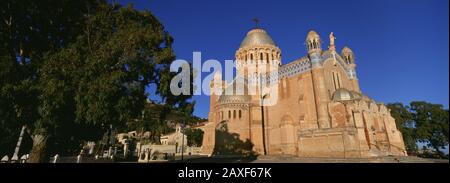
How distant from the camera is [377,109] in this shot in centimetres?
2923

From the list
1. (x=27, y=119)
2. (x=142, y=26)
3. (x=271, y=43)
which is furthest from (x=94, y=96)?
(x=271, y=43)

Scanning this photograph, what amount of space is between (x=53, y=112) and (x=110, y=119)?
2649 millimetres

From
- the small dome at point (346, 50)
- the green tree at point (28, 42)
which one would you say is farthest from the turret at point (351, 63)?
the green tree at point (28, 42)

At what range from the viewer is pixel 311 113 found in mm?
28469

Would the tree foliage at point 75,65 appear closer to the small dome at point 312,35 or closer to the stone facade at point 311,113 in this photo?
the stone facade at point 311,113

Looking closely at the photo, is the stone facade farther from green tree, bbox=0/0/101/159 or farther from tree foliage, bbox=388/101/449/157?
green tree, bbox=0/0/101/159

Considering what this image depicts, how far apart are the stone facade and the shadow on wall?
0.47m

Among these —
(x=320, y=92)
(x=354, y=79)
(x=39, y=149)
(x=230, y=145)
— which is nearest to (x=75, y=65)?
(x=39, y=149)

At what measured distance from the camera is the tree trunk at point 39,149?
521 inches

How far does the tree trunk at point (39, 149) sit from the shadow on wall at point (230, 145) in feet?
66.8

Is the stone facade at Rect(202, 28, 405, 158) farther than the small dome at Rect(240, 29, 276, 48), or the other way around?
the small dome at Rect(240, 29, 276, 48)

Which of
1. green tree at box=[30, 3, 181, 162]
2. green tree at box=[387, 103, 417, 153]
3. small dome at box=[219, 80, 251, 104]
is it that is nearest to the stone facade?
small dome at box=[219, 80, 251, 104]

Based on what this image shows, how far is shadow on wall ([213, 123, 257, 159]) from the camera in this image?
31.6m

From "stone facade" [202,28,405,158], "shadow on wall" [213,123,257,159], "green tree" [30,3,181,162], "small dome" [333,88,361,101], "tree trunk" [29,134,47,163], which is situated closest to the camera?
"green tree" [30,3,181,162]
